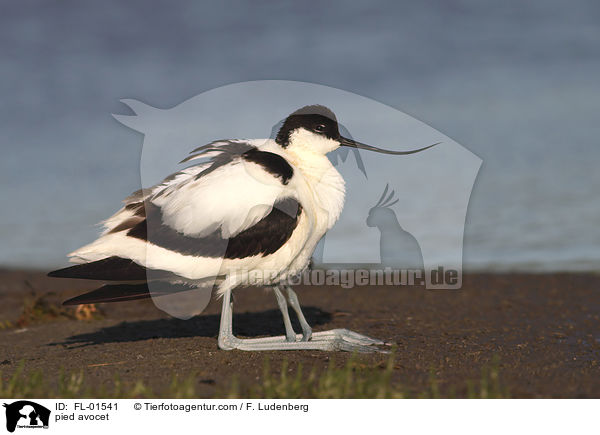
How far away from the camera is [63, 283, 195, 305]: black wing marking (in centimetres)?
539

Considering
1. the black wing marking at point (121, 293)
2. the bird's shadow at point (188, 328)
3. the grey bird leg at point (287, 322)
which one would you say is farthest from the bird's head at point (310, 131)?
the bird's shadow at point (188, 328)

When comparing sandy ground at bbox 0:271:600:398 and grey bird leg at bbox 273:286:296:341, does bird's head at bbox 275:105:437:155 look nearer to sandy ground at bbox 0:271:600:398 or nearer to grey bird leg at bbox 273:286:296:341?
grey bird leg at bbox 273:286:296:341

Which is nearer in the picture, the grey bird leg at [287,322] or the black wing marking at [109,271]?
the black wing marking at [109,271]

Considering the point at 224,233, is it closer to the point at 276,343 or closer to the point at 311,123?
the point at 276,343

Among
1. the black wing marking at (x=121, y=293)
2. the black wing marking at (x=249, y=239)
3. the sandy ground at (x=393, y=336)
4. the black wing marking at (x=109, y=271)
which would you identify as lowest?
the sandy ground at (x=393, y=336)

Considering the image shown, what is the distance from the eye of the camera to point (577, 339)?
6.51 m

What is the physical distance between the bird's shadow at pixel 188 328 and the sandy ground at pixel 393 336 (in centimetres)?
1

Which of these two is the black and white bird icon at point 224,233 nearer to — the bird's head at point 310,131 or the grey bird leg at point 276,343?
the grey bird leg at point 276,343

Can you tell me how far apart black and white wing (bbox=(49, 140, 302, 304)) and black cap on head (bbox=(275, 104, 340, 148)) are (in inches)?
23.4

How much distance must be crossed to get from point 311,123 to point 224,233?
1.55m

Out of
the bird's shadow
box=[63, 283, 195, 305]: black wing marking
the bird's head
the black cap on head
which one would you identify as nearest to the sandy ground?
the bird's shadow

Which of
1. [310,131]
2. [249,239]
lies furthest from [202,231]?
[310,131]

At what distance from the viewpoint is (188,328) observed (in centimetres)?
724

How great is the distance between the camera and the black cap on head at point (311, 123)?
5.91m
